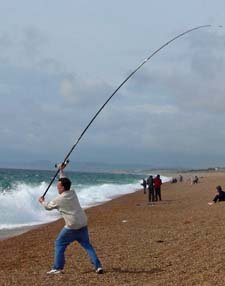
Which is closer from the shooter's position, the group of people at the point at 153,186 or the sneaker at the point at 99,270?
the sneaker at the point at 99,270

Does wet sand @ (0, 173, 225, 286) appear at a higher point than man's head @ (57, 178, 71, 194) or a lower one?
lower

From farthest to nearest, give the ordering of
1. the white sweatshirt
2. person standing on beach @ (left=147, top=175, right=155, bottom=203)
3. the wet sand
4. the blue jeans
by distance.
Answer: person standing on beach @ (left=147, top=175, right=155, bottom=203), the blue jeans, the white sweatshirt, the wet sand

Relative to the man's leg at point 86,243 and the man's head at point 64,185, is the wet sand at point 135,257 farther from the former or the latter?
the man's head at point 64,185

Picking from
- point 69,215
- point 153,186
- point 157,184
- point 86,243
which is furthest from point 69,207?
point 157,184

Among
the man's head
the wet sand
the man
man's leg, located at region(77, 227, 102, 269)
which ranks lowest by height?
the wet sand

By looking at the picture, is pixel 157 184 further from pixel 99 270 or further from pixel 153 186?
pixel 99 270

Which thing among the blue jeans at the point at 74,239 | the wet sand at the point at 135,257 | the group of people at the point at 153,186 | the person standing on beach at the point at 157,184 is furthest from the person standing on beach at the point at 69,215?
the person standing on beach at the point at 157,184

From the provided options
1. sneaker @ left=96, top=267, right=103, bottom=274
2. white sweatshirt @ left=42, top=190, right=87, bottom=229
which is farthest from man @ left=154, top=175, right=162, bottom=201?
white sweatshirt @ left=42, top=190, right=87, bottom=229

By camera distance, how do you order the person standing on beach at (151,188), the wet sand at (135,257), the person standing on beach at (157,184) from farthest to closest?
the person standing on beach at (157,184) → the person standing on beach at (151,188) → the wet sand at (135,257)

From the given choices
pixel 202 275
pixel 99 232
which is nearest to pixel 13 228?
pixel 99 232

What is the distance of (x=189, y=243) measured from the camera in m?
11.6

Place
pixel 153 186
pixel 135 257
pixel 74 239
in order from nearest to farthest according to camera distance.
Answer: pixel 74 239, pixel 135 257, pixel 153 186

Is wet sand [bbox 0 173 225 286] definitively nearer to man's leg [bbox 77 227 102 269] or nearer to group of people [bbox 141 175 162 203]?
man's leg [bbox 77 227 102 269]

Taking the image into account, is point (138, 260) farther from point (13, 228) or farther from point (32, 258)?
point (13, 228)
